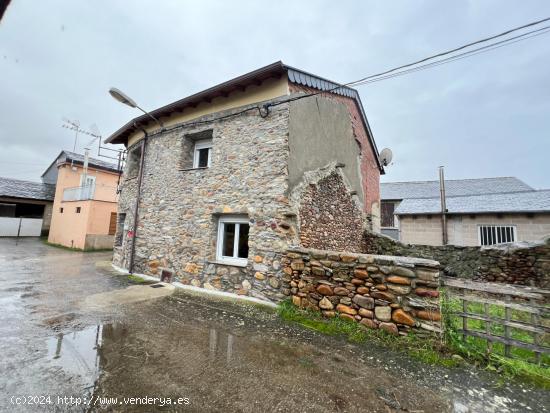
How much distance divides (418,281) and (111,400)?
3.86 m

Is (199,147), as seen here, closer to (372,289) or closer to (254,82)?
(254,82)

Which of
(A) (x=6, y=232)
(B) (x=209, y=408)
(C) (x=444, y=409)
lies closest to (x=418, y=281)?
(C) (x=444, y=409)

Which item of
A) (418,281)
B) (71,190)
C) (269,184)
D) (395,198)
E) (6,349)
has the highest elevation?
(395,198)

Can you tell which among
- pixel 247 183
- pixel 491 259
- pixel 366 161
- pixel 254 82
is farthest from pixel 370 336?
pixel 366 161

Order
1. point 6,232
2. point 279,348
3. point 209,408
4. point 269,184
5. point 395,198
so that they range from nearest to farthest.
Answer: point 209,408 < point 279,348 < point 269,184 < point 6,232 < point 395,198

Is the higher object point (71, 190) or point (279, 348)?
point (71, 190)

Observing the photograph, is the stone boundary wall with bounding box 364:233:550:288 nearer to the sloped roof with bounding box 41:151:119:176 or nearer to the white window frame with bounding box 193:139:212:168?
the white window frame with bounding box 193:139:212:168

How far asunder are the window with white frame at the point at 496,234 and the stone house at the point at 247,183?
23.8 feet

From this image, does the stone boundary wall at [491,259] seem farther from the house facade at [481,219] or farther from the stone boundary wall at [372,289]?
the stone boundary wall at [372,289]

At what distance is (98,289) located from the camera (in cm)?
592

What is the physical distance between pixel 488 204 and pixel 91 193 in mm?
21834

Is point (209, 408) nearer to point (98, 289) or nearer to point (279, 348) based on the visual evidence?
point (279, 348)

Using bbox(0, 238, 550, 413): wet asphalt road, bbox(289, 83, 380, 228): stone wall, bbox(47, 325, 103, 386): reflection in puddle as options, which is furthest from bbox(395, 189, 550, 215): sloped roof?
bbox(47, 325, 103, 386): reflection in puddle

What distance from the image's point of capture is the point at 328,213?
6.55 metres
